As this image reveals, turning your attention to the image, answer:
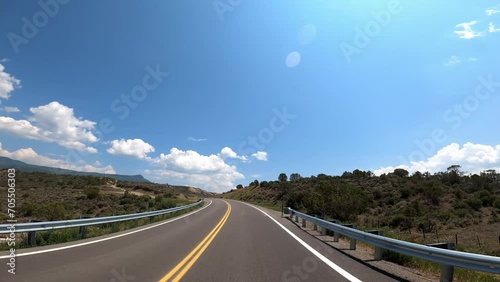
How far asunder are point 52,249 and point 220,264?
5371 mm

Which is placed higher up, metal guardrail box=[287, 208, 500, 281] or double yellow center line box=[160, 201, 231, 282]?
metal guardrail box=[287, 208, 500, 281]

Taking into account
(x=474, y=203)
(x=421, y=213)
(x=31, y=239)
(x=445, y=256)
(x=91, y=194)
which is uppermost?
(x=445, y=256)

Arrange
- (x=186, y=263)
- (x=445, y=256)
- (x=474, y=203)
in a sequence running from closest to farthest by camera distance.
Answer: (x=445, y=256), (x=186, y=263), (x=474, y=203)

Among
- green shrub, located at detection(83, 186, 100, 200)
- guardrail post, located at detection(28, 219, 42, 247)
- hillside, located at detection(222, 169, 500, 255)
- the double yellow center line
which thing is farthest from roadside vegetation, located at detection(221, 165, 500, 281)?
green shrub, located at detection(83, 186, 100, 200)

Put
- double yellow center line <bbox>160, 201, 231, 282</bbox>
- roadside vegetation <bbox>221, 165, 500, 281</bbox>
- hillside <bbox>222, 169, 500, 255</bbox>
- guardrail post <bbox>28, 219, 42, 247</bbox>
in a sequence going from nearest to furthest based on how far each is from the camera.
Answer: double yellow center line <bbox>160, 201, 231, 282</bbox> → guardrail post <bbox>28, 219, 42, 247</bbox> → roadside vegetation <bbox>221, 165, 500, 281</bbox> → hillside <bbox>222, 169, 500, 255</bbox>

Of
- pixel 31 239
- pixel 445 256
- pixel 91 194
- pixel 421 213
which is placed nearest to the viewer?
pixel 445 256

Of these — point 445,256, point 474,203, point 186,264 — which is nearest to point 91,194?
point 186,264

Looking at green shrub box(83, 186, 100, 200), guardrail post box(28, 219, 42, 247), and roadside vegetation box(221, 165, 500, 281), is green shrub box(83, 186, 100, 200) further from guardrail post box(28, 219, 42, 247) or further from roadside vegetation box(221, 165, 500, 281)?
guardrail post box(28, 219, 42, 247)

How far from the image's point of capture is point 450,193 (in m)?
53.0

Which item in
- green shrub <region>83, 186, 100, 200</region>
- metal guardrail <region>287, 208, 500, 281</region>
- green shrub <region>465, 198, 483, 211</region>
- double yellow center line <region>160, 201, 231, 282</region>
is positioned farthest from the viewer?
green shrub <region>83, 186, 100, 200</region>

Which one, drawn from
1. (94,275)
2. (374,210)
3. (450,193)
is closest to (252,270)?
(94,275)

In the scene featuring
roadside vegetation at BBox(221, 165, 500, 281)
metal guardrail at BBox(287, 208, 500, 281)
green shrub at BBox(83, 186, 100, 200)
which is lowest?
green shrub at BBox(83, 186, 100, 200)

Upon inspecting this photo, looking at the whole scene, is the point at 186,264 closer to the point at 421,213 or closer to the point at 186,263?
the point at 186,263

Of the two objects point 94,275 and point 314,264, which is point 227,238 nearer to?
point 314,264
